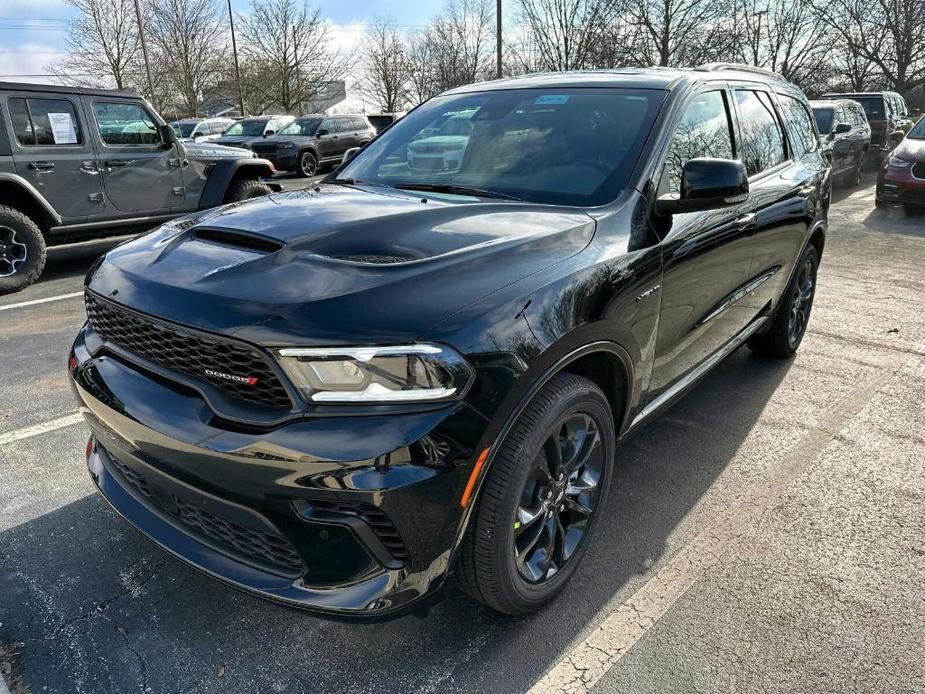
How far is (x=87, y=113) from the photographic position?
7266 millimetres

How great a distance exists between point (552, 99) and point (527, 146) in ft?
1.12

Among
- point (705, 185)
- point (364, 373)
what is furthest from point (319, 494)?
point (705, 185)

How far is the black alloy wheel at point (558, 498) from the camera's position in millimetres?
2160

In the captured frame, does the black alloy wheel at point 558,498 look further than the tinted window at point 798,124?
No

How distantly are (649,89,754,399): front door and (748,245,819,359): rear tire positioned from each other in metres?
1.12

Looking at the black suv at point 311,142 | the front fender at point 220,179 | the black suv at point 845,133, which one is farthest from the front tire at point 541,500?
the black suv at point 311,142

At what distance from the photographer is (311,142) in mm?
17719

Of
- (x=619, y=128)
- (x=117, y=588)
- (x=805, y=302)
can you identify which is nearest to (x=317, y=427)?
(x=117, y=588)

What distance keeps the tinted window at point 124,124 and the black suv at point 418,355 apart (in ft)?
19.1

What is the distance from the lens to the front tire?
6.37 feet

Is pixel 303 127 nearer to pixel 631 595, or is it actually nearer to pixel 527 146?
pixel 527 146

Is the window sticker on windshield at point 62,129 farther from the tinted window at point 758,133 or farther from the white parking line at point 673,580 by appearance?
the white parking line at point 673,580

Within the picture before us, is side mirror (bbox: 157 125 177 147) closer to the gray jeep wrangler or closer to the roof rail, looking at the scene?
the gray jeep wrangler

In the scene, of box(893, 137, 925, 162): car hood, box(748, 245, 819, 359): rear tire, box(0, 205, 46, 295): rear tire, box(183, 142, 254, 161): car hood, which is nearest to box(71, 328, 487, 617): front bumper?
box(748, 245, 819, 359): rear tire
